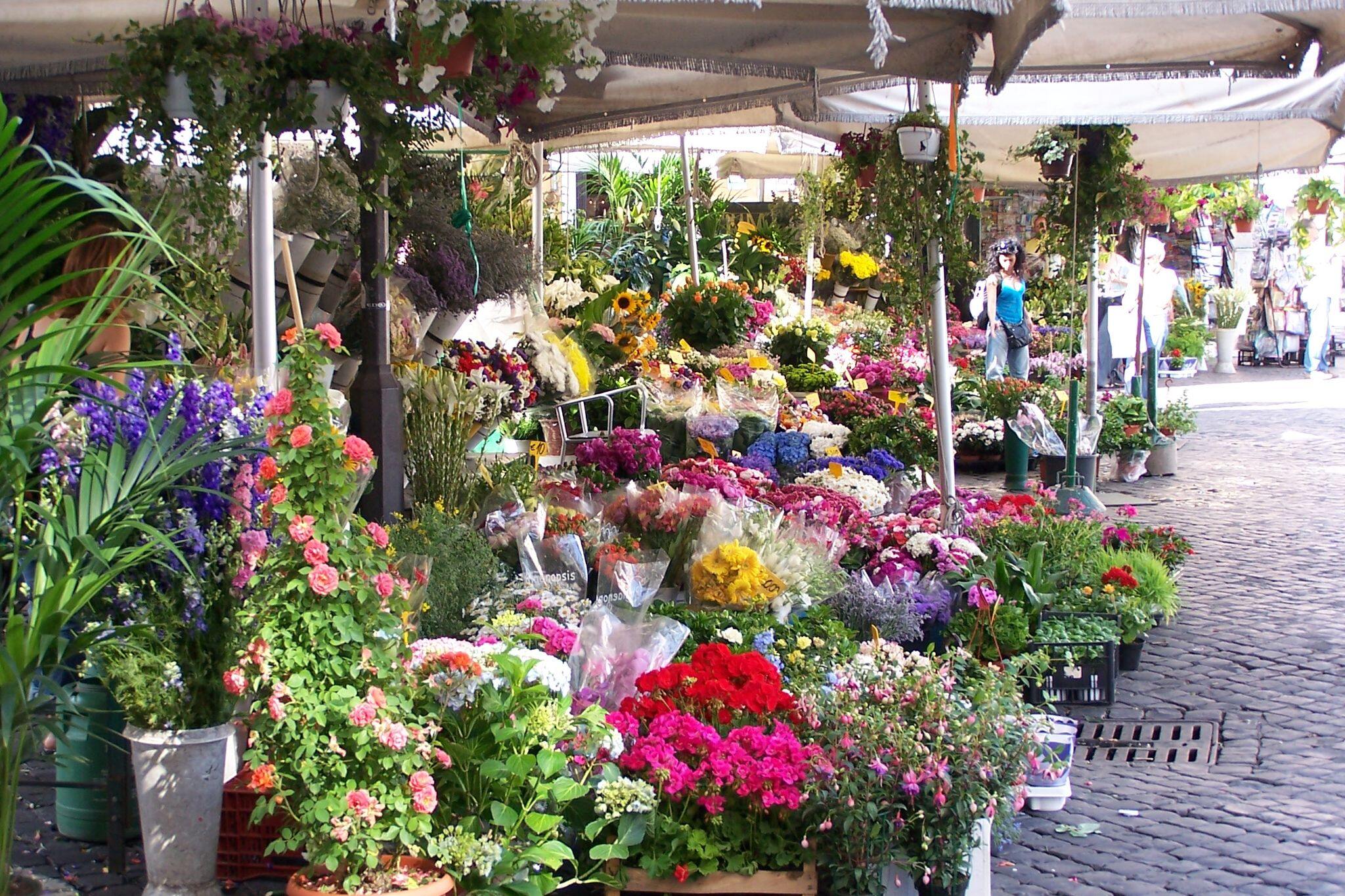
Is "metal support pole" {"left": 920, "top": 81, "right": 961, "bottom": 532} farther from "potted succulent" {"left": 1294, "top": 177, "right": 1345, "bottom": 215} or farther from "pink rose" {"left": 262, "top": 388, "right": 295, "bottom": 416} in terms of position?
"potted succulent" {"left": 1294, "top": 177, "right": 1345, "bottom": 215}

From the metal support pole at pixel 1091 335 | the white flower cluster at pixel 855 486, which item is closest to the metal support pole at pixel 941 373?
the white flower cluster at pixel 855 486

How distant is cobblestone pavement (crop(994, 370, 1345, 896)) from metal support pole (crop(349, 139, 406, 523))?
8.72 feet

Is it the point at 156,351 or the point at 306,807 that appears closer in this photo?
the point at 306,807

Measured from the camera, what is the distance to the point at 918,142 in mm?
5797

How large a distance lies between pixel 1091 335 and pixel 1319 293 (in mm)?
13683

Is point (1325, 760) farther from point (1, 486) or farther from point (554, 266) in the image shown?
point (554, 266)

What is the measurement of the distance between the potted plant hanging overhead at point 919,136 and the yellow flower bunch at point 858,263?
28.1 feet

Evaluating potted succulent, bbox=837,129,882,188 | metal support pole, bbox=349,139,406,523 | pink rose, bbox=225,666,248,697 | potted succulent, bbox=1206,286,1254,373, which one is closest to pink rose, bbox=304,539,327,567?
pink rose, bbox=225,666,248,697

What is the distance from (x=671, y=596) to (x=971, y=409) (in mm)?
7133

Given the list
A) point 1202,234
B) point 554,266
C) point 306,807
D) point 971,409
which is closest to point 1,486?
point 306,807

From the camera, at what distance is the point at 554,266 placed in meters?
10.9

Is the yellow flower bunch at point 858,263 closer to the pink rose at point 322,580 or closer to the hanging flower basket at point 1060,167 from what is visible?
the hanging flower basket at point 1060,167

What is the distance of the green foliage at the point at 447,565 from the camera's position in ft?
14.7

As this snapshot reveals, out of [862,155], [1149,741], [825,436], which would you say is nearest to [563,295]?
[825,436]
